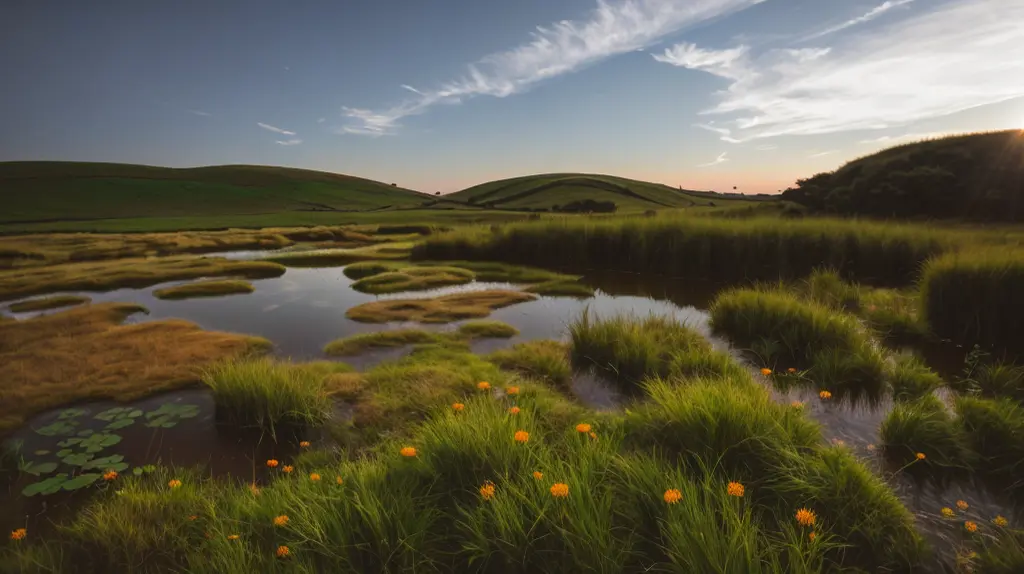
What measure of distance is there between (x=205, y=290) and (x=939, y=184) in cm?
3347

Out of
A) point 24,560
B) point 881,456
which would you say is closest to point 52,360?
point 24,560

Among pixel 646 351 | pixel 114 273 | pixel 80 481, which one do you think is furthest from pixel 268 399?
pixel 114 273

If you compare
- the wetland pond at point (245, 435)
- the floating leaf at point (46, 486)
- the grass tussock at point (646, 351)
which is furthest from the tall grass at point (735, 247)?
the floating leaf at point (46, 486)

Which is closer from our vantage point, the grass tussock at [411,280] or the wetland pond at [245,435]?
the wetland pond at [245,435]

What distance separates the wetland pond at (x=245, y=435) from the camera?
13.3ft

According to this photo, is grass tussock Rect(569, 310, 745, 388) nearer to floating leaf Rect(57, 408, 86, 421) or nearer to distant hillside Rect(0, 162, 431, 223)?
floating leaf Rect(57, 408, 86, 421)

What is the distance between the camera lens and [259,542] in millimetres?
3014

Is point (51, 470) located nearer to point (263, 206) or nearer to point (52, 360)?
point (52, 360)

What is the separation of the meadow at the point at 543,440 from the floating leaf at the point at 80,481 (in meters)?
0.02

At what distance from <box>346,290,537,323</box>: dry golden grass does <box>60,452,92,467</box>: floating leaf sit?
6499 millimetres

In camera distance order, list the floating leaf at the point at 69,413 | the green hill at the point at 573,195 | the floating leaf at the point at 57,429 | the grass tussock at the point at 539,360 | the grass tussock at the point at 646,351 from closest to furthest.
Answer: the floating leaf at the point at 57,429 → the floating leaf at the point at 69,413 → the grass tussock at the point at 646,351 → the grass tussock at the point at 539,360 → the green hill at the point at 573,195

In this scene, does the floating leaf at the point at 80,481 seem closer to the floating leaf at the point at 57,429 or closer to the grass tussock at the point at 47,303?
the floating leaf at the point at 57,429

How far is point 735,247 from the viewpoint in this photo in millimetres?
15406

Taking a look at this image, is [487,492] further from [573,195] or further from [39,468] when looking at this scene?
[573,195]
